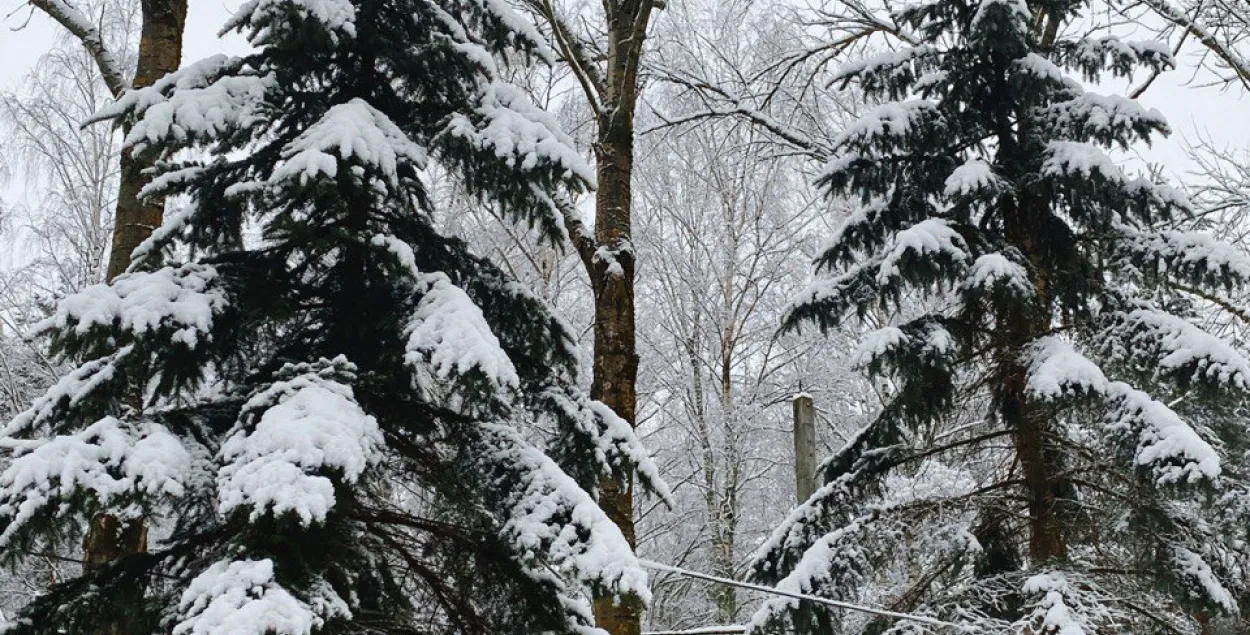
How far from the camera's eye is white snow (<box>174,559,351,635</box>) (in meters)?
2.73

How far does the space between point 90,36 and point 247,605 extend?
17.6ft

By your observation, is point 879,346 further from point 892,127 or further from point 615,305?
point 615,305

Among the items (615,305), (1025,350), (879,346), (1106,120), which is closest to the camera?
(879,346)

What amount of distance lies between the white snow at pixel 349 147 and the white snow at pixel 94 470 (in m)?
1.06

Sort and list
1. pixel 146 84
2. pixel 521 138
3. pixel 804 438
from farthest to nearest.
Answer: pixel 804 438 < pixel 146 84 < pixel 521 138

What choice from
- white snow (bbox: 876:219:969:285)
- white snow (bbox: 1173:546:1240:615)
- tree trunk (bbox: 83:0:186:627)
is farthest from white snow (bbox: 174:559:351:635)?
white snow (bbox: 1173:546:1240:615)

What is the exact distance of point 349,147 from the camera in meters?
3.82

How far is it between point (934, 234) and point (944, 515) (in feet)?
5.84

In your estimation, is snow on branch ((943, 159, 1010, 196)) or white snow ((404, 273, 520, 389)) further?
snow on branch ((943, 159, 1010, 196))

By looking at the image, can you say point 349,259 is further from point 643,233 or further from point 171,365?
point 643,233

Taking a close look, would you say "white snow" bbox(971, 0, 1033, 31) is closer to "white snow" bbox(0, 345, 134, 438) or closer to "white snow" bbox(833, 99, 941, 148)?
"white snow" bbox(833, 99, 941, 148)

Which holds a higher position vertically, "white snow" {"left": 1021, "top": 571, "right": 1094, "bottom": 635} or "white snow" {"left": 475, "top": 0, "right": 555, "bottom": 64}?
"white snow" {"left": 475, "top": 0, "right": 555, "bottom": 64}

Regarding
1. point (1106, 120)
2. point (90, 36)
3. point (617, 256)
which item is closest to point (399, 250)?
point (617, 256)

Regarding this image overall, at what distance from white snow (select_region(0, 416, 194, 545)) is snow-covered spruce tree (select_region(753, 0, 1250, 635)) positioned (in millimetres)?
3556
